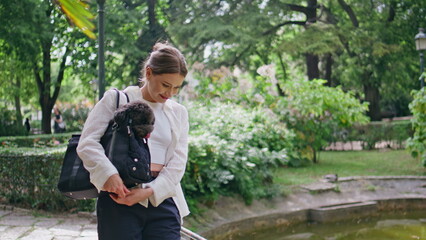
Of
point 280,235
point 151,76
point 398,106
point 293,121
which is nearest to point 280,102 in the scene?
point 293,121

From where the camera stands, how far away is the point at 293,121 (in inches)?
471

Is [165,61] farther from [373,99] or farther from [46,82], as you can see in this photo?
[373,99]

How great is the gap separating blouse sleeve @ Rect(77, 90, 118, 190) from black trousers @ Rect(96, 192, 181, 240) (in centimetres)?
14

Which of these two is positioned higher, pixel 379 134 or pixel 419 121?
pixel 419 121

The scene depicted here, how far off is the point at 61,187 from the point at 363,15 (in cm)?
2207

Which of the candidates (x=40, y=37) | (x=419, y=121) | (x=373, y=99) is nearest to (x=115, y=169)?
(x=419, y=121)

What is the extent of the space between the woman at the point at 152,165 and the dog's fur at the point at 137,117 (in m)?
0.11

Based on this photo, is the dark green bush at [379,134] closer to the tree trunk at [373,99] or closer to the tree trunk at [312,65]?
the tree trunk at [312,65]

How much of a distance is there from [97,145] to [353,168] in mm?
10376

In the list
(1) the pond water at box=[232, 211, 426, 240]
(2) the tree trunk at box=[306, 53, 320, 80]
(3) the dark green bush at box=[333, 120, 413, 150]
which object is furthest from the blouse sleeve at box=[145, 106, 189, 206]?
(2) the tree trunk at box=[306, 53, 320, 80]

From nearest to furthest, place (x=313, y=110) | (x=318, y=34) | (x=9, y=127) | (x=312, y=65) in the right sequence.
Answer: (x=313, y=110), (x=318, y=34), (x=9, y=127), (x=312, y=65)

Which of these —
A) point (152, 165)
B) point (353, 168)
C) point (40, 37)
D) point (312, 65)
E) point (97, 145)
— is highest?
point (40, 37)

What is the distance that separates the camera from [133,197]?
2.14 m

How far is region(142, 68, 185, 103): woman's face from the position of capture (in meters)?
2.34
